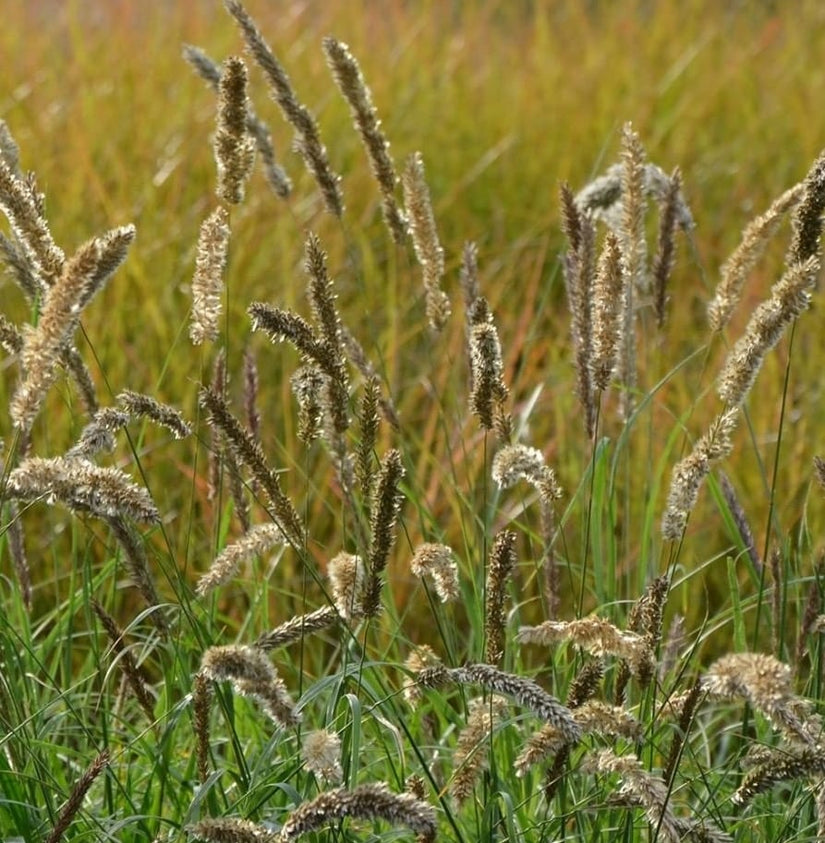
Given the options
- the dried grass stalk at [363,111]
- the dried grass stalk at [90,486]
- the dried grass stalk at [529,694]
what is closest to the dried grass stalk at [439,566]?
the dried grass stalk at [529,694]

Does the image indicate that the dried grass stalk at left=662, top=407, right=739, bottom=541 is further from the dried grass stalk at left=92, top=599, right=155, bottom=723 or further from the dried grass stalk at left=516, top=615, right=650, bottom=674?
the dried grass stalk at left=92, top=599, right=155, bottom=723

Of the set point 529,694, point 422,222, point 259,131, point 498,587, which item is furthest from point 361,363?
point 529,694

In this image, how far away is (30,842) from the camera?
6.40 feet

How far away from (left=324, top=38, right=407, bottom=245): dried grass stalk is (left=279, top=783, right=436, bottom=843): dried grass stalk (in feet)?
3.76

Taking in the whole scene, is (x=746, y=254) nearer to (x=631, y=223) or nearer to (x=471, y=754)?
(x=631, y=223)

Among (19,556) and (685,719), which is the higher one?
(19,556)

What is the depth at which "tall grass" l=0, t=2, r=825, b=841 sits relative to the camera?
5.73 feet

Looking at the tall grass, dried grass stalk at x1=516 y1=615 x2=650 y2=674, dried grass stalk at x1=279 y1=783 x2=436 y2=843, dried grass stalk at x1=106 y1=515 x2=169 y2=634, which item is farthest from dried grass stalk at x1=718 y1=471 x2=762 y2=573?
dried grass stalk at x1=279 y1=783 x2=436 y2=843

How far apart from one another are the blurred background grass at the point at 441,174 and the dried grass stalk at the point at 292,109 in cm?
85

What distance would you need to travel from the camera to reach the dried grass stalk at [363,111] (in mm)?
2271

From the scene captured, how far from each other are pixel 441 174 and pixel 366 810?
15.0ft

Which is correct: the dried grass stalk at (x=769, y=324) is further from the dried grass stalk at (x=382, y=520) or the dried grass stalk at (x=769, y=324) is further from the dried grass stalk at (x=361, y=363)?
the dried grass stalk at (x=361, y=363)

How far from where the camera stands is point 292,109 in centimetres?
233

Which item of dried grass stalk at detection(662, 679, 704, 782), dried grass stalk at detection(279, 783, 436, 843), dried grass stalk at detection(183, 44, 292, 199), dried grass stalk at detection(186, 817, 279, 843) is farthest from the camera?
dried grass stalk at detection(183, 44, 292, 199)
